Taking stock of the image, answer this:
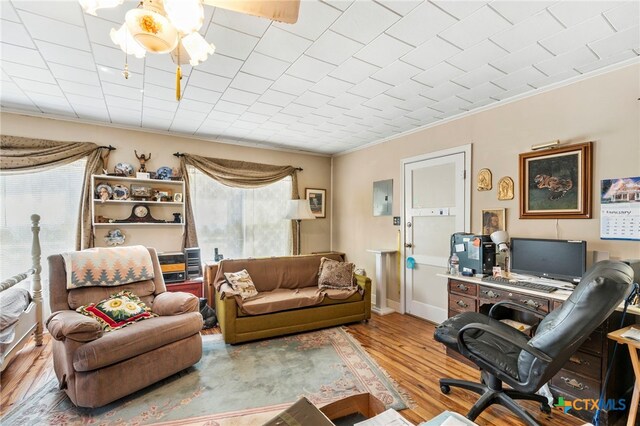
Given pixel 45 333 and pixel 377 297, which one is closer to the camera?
pixel 45 333

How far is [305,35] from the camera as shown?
1899 mm

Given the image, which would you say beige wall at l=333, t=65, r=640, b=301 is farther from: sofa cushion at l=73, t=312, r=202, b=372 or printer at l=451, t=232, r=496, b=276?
sofa cushion at l=73, t=312, r=202, b=372

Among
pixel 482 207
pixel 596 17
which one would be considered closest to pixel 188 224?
pixel 482 207

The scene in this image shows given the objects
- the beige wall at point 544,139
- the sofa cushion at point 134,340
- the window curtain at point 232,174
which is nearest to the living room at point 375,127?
the beige wall at point 544,139

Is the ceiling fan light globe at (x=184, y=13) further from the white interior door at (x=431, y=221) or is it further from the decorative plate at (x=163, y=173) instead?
the decorative plate at (x=163, y=173)

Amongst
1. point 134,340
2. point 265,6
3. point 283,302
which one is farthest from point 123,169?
point 265,6

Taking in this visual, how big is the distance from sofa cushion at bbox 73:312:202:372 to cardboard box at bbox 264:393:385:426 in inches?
62.6

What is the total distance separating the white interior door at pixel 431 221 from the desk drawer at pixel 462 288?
68 cm

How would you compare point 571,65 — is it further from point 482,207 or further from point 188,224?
point 188,224

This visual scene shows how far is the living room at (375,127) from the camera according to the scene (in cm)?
191

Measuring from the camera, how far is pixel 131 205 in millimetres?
3879

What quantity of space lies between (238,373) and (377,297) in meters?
2.27

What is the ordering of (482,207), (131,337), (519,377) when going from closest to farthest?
1. (519,377)
2. (131,337)
3. (482,207)

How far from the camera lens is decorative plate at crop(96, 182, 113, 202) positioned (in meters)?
3.59
